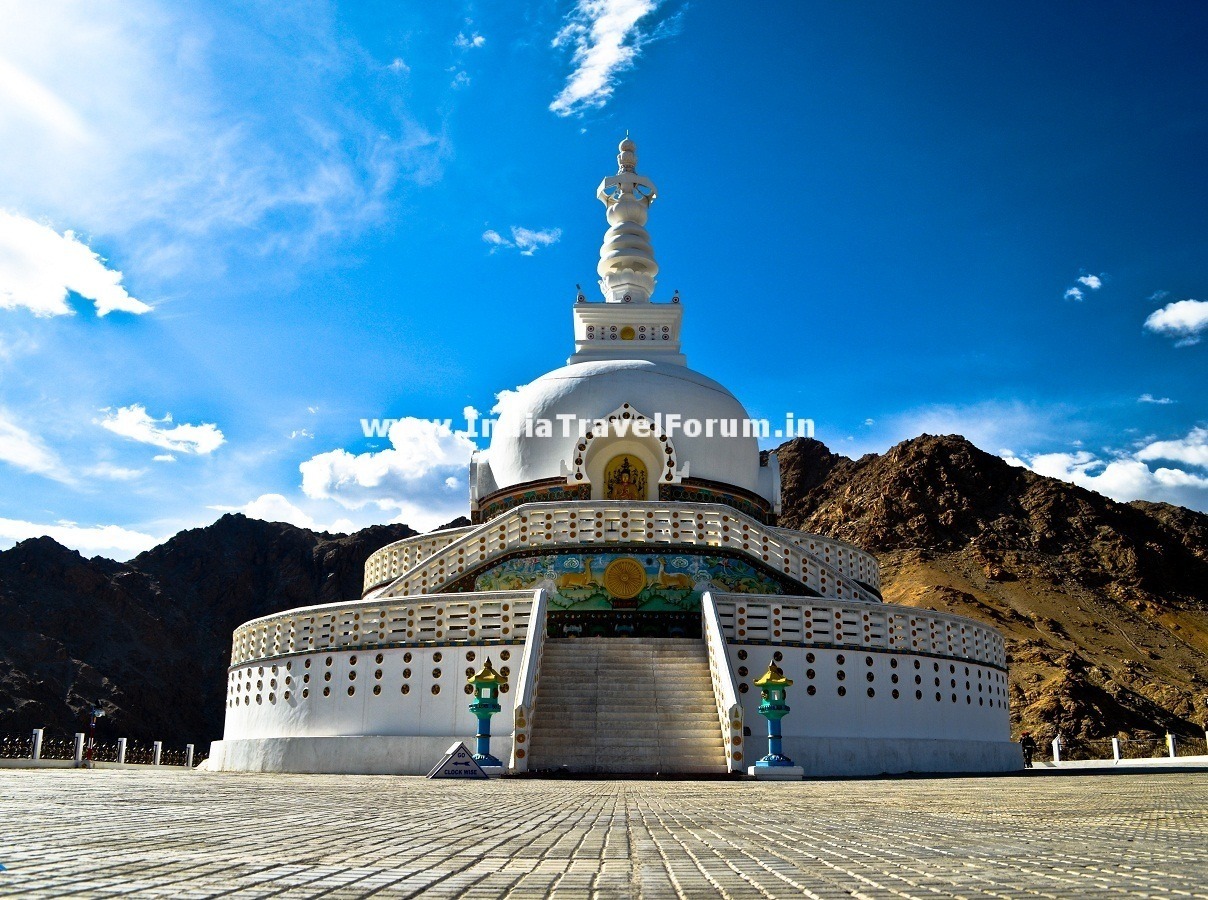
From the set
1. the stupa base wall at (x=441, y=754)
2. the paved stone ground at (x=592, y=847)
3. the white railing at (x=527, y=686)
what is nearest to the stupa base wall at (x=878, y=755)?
the stupa base wall at (x=441, y=754)

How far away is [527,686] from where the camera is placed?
1551cm

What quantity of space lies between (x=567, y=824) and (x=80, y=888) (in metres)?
3.16

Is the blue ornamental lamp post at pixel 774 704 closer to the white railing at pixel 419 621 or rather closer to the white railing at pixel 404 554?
the white railing at pixel 419 621

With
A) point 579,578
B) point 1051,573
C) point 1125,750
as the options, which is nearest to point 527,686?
point 579,578

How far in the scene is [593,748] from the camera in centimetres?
1527

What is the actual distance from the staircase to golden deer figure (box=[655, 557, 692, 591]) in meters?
1.82

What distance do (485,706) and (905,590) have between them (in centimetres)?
5103

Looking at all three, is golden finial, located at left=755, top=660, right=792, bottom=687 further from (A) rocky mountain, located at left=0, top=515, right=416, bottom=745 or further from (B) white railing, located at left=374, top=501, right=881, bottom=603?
(A) rocky mountain, located at left=0, top=515, right=416, bottom=745

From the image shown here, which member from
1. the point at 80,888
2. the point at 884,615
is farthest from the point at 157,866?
the point at 884,615

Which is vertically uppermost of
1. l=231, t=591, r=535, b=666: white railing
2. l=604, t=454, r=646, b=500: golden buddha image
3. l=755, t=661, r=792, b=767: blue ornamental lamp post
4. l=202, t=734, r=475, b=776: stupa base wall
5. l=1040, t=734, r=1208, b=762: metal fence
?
l=604, t=454, r=646, b=500: golden buddha image

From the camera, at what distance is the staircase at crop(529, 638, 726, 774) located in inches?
595

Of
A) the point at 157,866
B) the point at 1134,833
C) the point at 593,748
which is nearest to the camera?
the point at 157,866

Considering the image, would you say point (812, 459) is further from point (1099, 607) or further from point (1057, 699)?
point (1057, 699)

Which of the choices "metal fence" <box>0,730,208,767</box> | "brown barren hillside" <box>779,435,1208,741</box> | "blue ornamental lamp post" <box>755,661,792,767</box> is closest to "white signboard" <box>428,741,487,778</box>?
"blue ornamental lamp post" <box>755,661,792,767</box>
